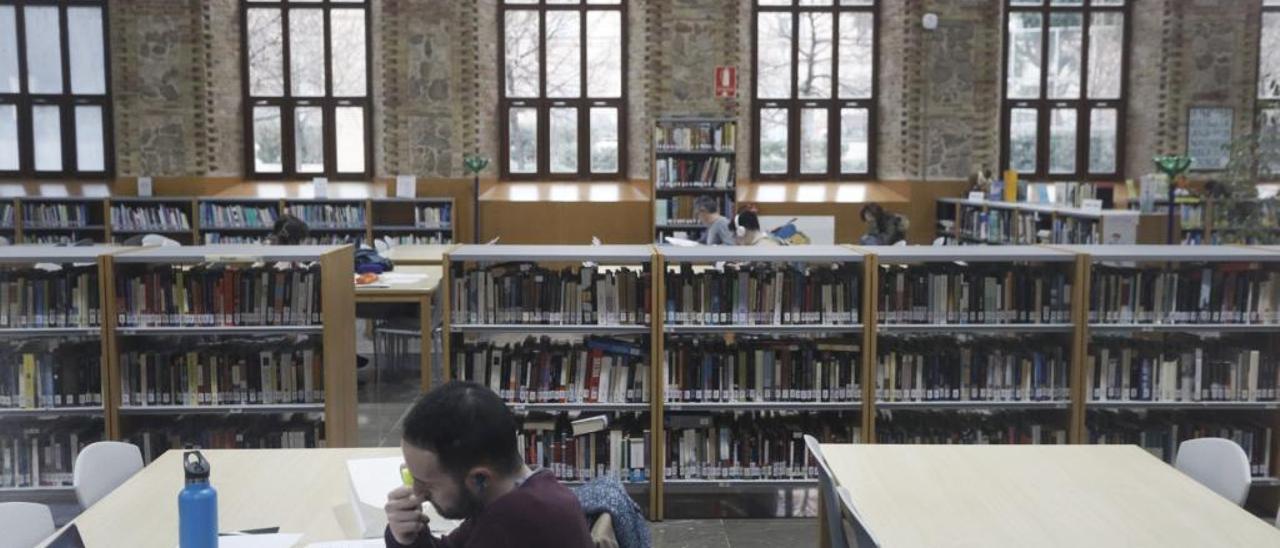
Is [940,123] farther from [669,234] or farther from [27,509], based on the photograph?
[27,509]

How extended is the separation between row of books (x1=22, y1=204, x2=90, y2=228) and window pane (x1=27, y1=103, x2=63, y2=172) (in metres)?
0.99

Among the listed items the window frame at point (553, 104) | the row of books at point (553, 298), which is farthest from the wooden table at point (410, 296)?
the window frame at point (553, 104)

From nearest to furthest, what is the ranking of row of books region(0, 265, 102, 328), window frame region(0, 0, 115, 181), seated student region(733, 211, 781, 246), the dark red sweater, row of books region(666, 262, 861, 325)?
the dark red sweater
row of books region(0, 265, 102, 328)
row of books region(666, 262, 861, 325)
seated student region(733, 211, 781, 246)
window frame region(0, 0, 115, 181)

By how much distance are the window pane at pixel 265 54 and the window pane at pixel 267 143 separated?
28 cm

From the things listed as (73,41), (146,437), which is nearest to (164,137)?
(73,41)

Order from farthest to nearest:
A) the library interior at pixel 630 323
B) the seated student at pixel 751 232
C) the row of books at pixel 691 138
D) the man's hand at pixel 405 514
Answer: the row of books at pixel 691 138, the seated student at pixel 751 232, the library interior at pixel 630 323, the man's hand at pixel 405 514

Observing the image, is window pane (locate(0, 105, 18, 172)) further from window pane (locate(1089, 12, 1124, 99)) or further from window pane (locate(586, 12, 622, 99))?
window pane (locate(1089, 12, 1124, 99))

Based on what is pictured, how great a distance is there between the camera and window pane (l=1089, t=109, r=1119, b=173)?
47.8 ft

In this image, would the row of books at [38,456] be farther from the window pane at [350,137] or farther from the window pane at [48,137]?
the window pane at [48,137]

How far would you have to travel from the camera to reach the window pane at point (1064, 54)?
47.3ft

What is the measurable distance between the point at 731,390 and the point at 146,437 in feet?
9.26

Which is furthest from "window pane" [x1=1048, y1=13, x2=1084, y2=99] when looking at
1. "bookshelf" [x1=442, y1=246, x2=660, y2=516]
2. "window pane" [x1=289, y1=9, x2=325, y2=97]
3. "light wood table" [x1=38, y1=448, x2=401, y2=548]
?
"light wood table" [x1=38, y1=448, x2=401, y2=548]

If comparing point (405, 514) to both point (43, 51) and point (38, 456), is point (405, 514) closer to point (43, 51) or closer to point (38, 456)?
point (38, 456)

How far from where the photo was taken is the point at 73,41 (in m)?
14.0
